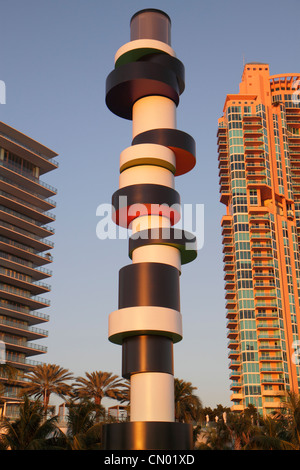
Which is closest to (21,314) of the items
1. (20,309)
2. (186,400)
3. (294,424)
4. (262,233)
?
(20,309)

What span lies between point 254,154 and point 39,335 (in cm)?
6852

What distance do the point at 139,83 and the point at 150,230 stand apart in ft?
31.0

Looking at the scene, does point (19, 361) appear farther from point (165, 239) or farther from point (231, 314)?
point (165, 239)

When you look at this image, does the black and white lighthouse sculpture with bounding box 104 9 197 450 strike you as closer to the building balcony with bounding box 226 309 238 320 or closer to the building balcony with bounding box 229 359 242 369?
the building balcony with bounding box 229 359 242 369

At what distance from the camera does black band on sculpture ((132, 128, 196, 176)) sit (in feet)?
109

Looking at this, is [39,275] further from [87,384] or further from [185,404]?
[185,404]

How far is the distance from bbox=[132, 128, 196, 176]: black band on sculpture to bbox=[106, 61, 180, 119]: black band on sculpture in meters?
2.70

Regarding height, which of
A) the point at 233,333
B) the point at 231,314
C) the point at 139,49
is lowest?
the point at 139,49

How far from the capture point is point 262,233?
431 feet

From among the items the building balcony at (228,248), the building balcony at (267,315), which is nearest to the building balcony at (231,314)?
the building balcony at (267,315)

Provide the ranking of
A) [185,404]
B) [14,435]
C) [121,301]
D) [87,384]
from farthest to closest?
1. [87,384]
2. [185,404]
3. [14,435]
4. [121,301]
